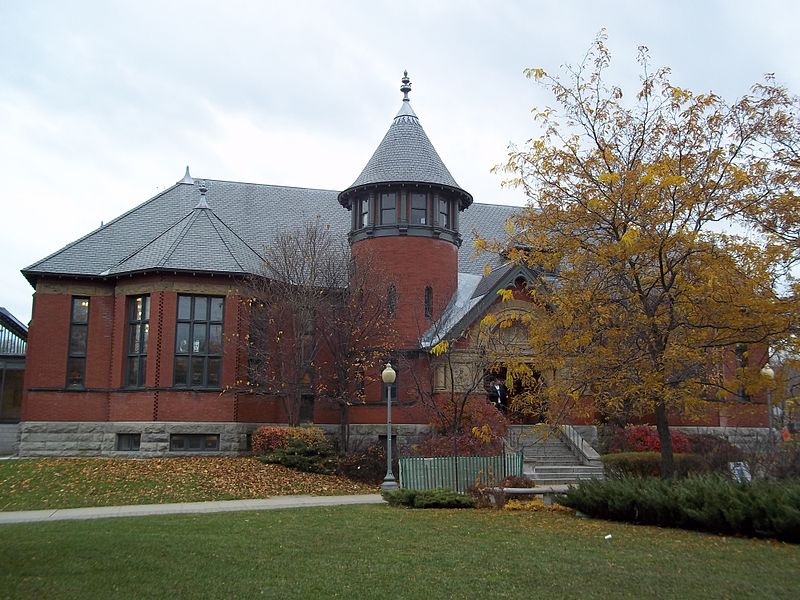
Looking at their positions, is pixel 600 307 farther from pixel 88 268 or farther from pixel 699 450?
pixel 88 268

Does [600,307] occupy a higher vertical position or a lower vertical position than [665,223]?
lower

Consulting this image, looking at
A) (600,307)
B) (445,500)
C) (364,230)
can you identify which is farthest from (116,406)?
(600,307)

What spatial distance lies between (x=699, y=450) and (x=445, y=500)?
1473 centimetres

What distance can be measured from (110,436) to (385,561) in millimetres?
18269

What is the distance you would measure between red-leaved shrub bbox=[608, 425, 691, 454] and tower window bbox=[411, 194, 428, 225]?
418 inches

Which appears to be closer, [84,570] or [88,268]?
[84,570]

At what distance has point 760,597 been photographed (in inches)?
346

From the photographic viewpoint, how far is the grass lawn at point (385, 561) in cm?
905

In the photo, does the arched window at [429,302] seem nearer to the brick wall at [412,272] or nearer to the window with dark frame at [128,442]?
the brick wall at [412,272]

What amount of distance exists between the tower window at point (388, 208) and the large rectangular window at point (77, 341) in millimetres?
11097

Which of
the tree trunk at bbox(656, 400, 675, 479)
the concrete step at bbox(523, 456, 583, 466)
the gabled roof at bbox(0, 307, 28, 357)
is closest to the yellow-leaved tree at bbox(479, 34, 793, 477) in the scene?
the tree trunk at bbox(656, 400, 675, 479)

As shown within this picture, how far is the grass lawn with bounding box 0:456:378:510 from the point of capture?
19.6 meters

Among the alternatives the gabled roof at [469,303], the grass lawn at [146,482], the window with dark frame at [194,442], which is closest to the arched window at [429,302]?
the gabled roof at [469,303]

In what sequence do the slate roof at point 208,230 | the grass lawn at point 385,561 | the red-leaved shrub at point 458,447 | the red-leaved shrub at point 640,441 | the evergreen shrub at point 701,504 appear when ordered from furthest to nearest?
the red-leaved shrub at point 640,441 < the slate roof at point 208,230 < the red-leaved shrub at point 458,447 < the evergreen shrub at point 701,504 < the grass lawn at point 385,561
